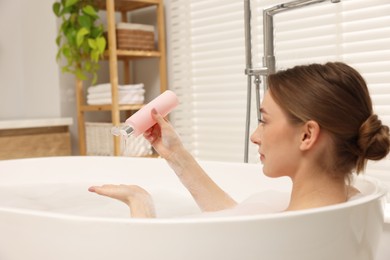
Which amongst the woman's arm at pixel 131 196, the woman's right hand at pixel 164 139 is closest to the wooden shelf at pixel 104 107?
the woman's right hand at pixel 164 139

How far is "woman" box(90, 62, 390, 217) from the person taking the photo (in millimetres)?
1013

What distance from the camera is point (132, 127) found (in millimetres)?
1296

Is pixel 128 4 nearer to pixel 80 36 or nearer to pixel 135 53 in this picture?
pixel 135 53

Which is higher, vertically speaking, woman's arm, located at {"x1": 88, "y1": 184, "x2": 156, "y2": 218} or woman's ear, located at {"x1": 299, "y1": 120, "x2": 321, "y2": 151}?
woman's ear, located at {"x1": 299, "y1": 120, "x2": 321, "y2": 151}

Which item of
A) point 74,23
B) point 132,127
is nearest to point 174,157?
point 132,127

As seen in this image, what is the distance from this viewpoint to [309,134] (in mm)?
1033

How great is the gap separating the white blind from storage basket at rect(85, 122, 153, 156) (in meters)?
0.28

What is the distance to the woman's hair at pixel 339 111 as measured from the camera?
3.32ft

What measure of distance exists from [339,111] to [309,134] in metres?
0.07

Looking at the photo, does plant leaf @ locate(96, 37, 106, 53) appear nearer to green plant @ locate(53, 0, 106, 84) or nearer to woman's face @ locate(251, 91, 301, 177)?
green plant @ locate(53, 0, 106, 84)

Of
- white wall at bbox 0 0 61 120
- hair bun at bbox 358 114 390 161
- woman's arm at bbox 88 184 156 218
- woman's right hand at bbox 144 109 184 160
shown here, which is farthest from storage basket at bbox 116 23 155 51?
hair bun at bbox 358 114 390 161

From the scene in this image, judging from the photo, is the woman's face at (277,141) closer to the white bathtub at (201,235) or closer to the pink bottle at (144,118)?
the white bathtub at (201,235)

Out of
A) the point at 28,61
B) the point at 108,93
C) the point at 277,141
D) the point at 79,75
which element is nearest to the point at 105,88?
the point at 108,93

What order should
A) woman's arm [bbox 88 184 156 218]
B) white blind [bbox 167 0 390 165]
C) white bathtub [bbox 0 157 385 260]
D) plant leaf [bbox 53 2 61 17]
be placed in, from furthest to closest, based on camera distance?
plant leaf [bbox 53 2 61 17]
white blind [bbox 167 0 390 165]
woman's arm [bbox 88 184 156 218]
white bathtub [bbox 0 157 385 260]
